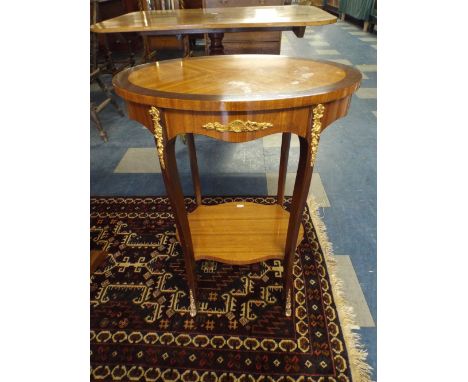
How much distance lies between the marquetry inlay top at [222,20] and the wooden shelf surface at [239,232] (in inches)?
41.1

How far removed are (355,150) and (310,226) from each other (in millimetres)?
961

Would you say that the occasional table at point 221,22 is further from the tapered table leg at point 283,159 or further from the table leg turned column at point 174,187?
→ the table leg turned column at point 174,187

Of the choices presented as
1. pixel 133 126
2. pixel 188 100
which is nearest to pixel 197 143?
pixel 133 126

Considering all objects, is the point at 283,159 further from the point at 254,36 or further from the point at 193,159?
the point at 254,36

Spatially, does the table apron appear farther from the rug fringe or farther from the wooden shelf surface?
the rug fringe

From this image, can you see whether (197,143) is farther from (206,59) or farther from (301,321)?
(301,321)

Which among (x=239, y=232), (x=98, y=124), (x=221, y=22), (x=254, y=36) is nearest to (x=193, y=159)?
(x=239, y=232)

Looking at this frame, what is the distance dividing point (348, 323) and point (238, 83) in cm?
93

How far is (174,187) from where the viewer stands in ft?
2.89

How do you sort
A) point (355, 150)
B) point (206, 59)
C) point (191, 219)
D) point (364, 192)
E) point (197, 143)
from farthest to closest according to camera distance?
point (197, 143) → point (355, 150) → point (364, 192) → point (191, 219) → point (206, 59)

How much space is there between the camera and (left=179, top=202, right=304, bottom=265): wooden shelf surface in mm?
1135

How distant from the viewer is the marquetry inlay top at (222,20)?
166 cm

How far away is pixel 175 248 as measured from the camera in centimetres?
144

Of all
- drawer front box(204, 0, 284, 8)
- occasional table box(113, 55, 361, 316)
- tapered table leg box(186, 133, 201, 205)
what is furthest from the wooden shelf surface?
drawer front box(204, 0, 284, 8)
